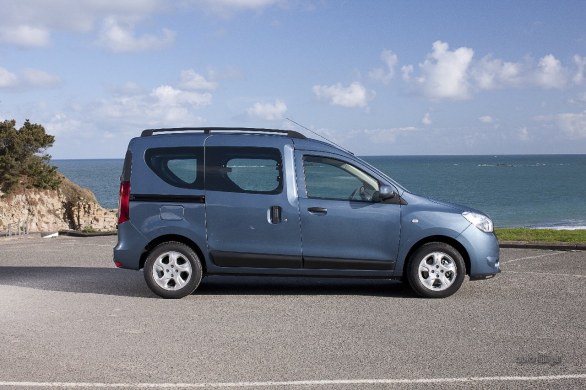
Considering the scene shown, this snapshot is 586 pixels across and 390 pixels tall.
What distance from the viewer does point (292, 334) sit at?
7.22 meters

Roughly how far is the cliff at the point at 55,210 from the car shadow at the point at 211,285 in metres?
32.6

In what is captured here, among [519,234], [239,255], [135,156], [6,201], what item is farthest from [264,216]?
[6,201]

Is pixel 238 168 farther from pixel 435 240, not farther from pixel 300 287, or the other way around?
pixel 435 240

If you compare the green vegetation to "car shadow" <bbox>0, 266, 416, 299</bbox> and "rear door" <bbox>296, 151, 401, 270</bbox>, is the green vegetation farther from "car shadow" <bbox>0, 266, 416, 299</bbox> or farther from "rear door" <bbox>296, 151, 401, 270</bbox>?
"rear door" <bbox>296, 151, 401, 270</bbox>

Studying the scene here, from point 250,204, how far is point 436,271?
2.35 m

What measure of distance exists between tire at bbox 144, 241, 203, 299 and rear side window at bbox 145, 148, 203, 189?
757mm

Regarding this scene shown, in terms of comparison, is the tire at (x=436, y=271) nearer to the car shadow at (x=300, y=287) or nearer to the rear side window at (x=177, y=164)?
the car shadow at (x=300, y=287)

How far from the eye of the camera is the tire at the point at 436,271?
9.20m

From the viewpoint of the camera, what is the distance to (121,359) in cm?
631

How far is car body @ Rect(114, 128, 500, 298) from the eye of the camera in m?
9.24

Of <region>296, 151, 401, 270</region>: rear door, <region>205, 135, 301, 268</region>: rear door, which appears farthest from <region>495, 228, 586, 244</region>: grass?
<region>205, 135, 301, 268</region>: rear door

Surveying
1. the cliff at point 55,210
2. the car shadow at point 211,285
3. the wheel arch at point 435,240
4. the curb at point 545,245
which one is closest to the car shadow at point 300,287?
the car shadow at point 211,285

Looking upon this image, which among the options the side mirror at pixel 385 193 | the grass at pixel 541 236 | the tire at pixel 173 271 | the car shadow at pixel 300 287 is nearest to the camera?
the side mirror at pixel 385 193

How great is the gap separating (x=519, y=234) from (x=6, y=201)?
108 feet
